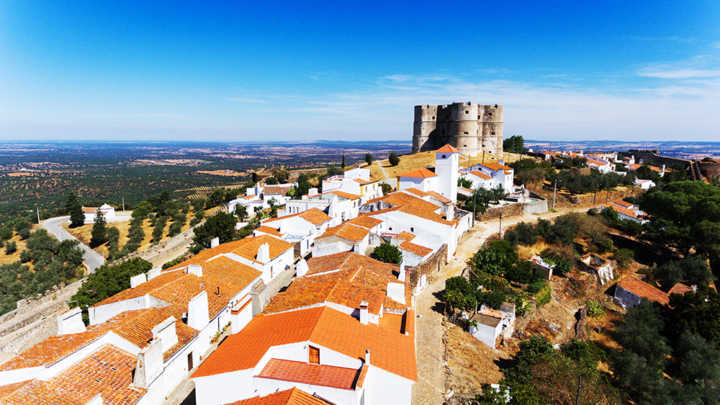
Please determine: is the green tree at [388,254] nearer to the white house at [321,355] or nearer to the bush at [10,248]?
the white house at [321,355]

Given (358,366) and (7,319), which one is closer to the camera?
(358,366)

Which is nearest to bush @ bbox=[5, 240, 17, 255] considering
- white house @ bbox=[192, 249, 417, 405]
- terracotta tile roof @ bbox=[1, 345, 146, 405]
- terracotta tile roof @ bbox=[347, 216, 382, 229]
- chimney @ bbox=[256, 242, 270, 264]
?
chimney @ bbox=[256, 242, 270, 264]

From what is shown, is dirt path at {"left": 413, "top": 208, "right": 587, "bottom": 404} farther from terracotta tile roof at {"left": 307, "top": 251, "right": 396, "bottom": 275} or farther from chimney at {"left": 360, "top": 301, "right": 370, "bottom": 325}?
chimney at {"left": 360, "top": 301, "right": 370, "bottom": 325}

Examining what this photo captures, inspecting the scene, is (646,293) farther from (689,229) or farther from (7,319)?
(7,319)

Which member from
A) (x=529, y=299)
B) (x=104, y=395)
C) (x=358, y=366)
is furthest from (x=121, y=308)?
(x=529, y=299)

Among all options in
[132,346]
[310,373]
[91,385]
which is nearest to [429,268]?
[310,373]

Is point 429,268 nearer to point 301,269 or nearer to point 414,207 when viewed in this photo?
point 414,207
